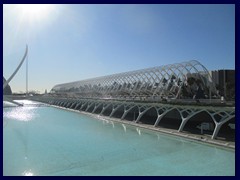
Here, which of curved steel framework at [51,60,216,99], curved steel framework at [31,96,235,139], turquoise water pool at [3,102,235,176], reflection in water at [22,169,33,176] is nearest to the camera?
reflection in water at [22,169,33,176]

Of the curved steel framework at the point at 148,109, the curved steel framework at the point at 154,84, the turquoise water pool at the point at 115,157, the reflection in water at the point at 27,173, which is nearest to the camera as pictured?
the reflection in water at the point at 27,173

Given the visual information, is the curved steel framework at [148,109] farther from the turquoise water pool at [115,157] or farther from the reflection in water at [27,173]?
the reflection in water at [27,173]

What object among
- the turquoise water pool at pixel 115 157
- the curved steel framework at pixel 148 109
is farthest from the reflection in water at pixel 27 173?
the curved steel framework at pixel 148 109

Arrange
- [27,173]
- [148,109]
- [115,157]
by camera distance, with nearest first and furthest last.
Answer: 1. [27,173]
2. [115,157]
3. [148,109]

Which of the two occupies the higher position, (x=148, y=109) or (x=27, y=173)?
(x=148, y=109)

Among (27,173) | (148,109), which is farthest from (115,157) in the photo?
(148,109)

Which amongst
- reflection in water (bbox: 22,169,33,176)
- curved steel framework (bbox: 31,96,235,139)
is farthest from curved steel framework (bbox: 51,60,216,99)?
reflection in water (bbox: 22,169,33,176)

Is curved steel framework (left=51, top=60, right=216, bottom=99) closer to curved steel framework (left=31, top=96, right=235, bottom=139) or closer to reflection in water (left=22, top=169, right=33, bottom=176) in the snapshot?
curved steel framework (left=31, top=96, right=235, bottom=139)

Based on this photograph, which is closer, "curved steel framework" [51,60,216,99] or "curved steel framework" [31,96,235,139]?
"curved steel framework" [31,96,235,139]

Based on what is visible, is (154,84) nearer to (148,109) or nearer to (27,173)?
(148,109)

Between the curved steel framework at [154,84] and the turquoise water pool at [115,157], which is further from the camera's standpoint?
the curved steel framework at [154,84]

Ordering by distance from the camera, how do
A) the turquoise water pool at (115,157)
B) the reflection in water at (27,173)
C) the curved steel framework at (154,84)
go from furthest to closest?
the curved steel framework at (154,84)
the turquoise water pool at (115,157)
the reflection in water at (27,173)

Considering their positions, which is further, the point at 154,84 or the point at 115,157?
the point at 154,84

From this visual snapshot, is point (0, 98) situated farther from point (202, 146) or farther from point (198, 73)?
point (198, 73)
